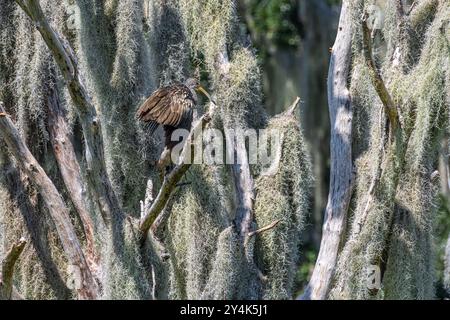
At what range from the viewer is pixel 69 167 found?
790 centimetres

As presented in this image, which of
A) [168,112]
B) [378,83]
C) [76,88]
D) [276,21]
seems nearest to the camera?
[76,88]

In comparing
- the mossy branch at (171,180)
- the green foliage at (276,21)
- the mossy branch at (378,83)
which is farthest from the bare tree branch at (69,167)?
the green foliage at (276,21)

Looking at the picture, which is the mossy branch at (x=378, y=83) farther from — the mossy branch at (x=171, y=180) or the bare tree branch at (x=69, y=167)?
the bare tree branch at (x=69, y=167)

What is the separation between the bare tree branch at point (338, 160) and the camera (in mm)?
7781

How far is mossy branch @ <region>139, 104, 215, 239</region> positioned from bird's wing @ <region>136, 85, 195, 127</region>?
388 mm

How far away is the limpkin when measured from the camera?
7.13m

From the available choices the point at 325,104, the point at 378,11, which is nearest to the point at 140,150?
the point at 378,11

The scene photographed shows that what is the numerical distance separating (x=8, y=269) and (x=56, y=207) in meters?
0.73

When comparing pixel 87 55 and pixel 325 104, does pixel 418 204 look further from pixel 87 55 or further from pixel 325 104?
pixel 325 104

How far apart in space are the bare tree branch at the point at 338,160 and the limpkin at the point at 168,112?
1232 millimetres

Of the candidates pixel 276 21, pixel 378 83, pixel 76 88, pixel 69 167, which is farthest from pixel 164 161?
pixel 276 21

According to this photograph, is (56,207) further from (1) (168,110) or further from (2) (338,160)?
(2) (338,160)

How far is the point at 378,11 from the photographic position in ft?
26.2

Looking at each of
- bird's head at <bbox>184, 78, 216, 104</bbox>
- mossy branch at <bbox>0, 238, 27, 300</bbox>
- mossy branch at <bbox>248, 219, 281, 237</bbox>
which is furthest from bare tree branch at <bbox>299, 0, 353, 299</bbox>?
mossy branch at <bbox>0, 238, 27, 300</bbox>
